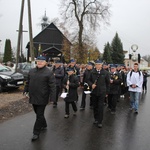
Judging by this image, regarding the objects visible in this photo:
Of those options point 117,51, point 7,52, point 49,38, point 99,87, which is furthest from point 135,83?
point 117,51

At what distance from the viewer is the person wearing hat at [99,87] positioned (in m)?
6.56

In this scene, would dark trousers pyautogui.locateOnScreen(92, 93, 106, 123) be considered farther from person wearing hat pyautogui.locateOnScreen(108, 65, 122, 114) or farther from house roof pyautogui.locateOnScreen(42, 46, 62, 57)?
house roof pyautogui.locateOnScreen(42, 46, 62, 57)

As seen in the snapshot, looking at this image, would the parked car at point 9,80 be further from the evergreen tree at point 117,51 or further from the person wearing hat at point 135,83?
the evergreen tree at point 117,51

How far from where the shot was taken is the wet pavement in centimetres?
496

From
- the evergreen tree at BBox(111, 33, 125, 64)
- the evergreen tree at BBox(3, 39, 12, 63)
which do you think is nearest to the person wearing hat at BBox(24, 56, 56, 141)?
the evergreen tree at BBox(3, 39, 12, 63)

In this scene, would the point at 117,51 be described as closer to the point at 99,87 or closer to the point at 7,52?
the point at 7,52

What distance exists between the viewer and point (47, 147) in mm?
4809

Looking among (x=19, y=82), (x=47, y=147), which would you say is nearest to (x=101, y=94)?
(x=47, y=147)

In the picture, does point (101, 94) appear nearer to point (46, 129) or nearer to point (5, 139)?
point (46, 129)

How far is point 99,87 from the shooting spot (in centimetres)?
660

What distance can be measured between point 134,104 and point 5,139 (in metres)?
5.26

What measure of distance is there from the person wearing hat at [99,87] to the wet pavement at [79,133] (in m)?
0.41

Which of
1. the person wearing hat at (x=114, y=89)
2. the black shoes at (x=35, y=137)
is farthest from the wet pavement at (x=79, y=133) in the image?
the person wearing hat at (x=114, y=89)

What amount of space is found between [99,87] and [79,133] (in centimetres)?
146
